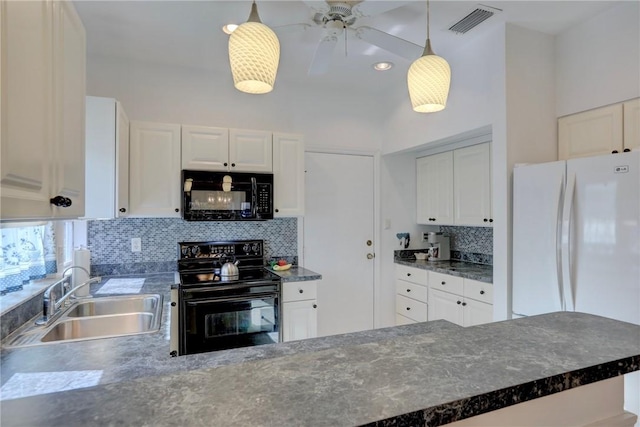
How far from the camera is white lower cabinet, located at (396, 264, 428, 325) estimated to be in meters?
3.52

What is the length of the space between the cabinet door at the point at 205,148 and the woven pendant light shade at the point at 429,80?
74.7 inches

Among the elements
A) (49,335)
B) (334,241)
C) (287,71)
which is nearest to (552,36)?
(287,71)

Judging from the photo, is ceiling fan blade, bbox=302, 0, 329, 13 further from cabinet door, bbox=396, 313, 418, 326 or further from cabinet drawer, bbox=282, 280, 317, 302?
cabinet door, bbox=396, 313, 418, 326

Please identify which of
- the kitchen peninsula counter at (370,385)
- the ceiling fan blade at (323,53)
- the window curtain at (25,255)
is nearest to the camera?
the kitchen peninsula counter at (370,385)

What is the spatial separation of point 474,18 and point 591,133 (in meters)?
1.09

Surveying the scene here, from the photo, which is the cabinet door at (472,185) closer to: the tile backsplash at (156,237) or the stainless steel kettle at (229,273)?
the tile backsplash at (156,237)

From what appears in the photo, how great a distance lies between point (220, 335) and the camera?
2.68 metres

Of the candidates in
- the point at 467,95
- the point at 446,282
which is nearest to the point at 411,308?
the point at 446,282

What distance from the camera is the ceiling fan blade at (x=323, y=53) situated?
1.99 metres

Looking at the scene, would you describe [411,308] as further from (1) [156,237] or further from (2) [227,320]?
(1) [156,237]

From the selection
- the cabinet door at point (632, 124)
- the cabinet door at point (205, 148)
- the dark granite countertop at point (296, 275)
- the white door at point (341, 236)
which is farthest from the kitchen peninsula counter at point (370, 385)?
the white door at point (341, 236)

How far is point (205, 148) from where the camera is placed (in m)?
3.02

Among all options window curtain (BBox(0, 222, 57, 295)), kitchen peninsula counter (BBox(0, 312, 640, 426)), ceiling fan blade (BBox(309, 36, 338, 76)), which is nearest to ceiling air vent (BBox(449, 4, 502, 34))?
ceiling fan blade (BBox(309, 36, 338, 76))

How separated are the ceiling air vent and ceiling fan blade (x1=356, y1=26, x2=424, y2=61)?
2.12 feet
